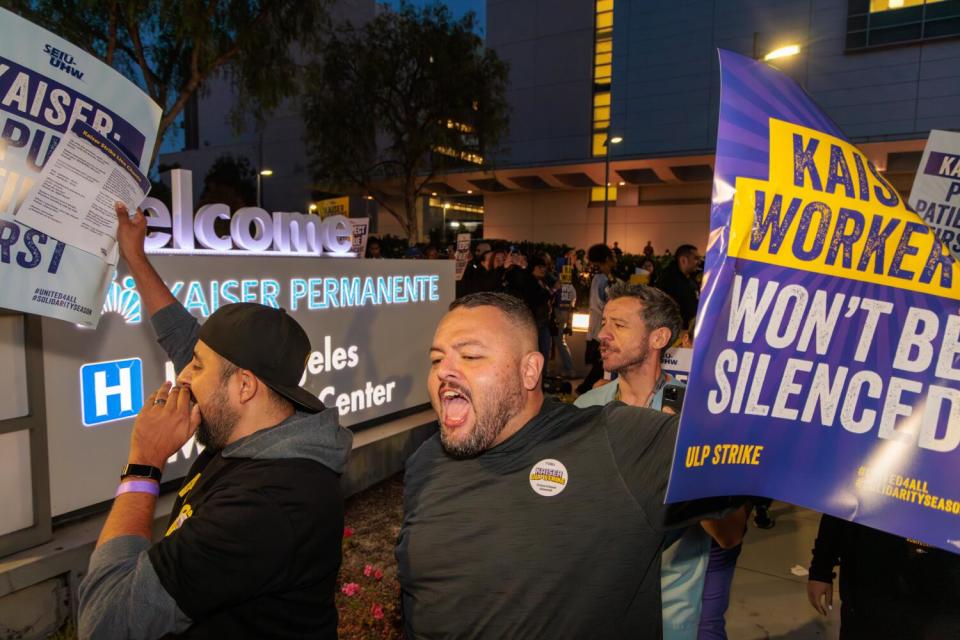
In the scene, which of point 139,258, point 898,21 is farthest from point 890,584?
point 898,21

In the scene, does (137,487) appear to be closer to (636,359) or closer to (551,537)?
(551,537)

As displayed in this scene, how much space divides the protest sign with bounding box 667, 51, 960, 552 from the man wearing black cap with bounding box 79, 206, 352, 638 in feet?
3.50

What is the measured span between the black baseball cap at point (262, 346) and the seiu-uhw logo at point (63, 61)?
1.32 metres

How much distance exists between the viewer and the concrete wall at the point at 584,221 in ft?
131

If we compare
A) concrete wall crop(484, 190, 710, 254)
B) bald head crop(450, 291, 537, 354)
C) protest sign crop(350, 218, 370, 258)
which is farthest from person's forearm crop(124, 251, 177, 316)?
concrete wall crop(484, 190, 710, 254)

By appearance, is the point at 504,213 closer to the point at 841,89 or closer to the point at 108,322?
the point at 841,89

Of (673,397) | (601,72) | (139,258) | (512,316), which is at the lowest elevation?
(673,397)

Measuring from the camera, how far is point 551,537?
5.04 ft

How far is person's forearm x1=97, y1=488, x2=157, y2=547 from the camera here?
1.56 m

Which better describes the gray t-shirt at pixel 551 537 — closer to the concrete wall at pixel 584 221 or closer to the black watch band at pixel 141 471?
the black watch band at pixel 141 471

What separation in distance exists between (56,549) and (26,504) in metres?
0.30

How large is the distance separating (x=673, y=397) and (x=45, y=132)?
2841 mm

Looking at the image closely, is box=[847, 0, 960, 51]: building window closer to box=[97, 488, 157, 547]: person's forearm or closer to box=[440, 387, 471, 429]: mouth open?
box=[440, 387, 471, 429]: mouth open

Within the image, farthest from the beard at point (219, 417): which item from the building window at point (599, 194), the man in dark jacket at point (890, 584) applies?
the building window at point (599, 194)
